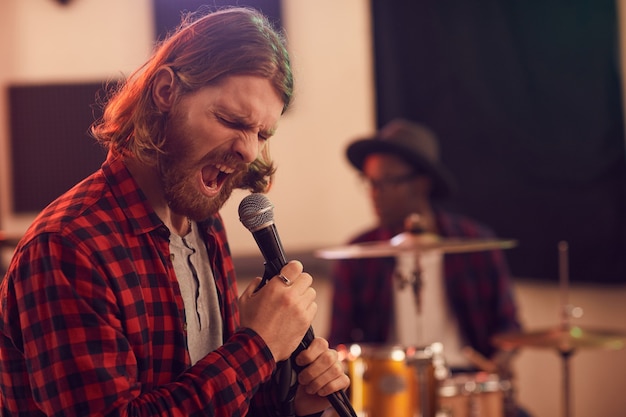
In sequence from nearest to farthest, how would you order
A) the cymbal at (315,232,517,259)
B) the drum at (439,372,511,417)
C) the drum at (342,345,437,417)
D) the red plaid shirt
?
the red plaid shirt, the cymbal at (315,232,517,259), the drum at (342,345,437,417), the drum at (439,372,511,417)

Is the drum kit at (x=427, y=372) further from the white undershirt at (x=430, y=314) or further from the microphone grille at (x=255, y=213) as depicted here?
the microphone grille at (x=255, y=213)

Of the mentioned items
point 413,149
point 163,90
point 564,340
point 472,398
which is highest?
point 163,90

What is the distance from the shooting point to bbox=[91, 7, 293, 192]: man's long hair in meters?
1.47

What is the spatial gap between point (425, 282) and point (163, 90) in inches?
107

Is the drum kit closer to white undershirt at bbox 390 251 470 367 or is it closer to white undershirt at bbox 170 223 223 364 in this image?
white undershirt at bbox 390 251 470 367

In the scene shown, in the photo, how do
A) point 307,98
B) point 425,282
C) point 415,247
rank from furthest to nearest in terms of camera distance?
1. point 307,98
2. point 425,282
3. point 415,247

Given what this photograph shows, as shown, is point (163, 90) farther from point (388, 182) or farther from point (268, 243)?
point (388, 182)

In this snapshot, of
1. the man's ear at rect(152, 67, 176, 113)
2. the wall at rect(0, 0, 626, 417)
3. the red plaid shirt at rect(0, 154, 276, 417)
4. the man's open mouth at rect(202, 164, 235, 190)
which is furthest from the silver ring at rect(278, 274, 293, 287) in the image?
the wall at rect(0, 0, 626, 417)

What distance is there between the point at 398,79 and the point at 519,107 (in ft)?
2.28

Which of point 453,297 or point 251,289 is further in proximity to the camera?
point 453,297

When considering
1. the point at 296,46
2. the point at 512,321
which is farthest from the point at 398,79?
the point at 512,321

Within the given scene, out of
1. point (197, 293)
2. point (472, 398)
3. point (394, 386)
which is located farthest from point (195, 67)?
point (472, 398)

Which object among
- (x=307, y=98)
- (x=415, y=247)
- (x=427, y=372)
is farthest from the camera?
(x=307, y=98)

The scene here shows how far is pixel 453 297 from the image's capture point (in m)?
4.09
